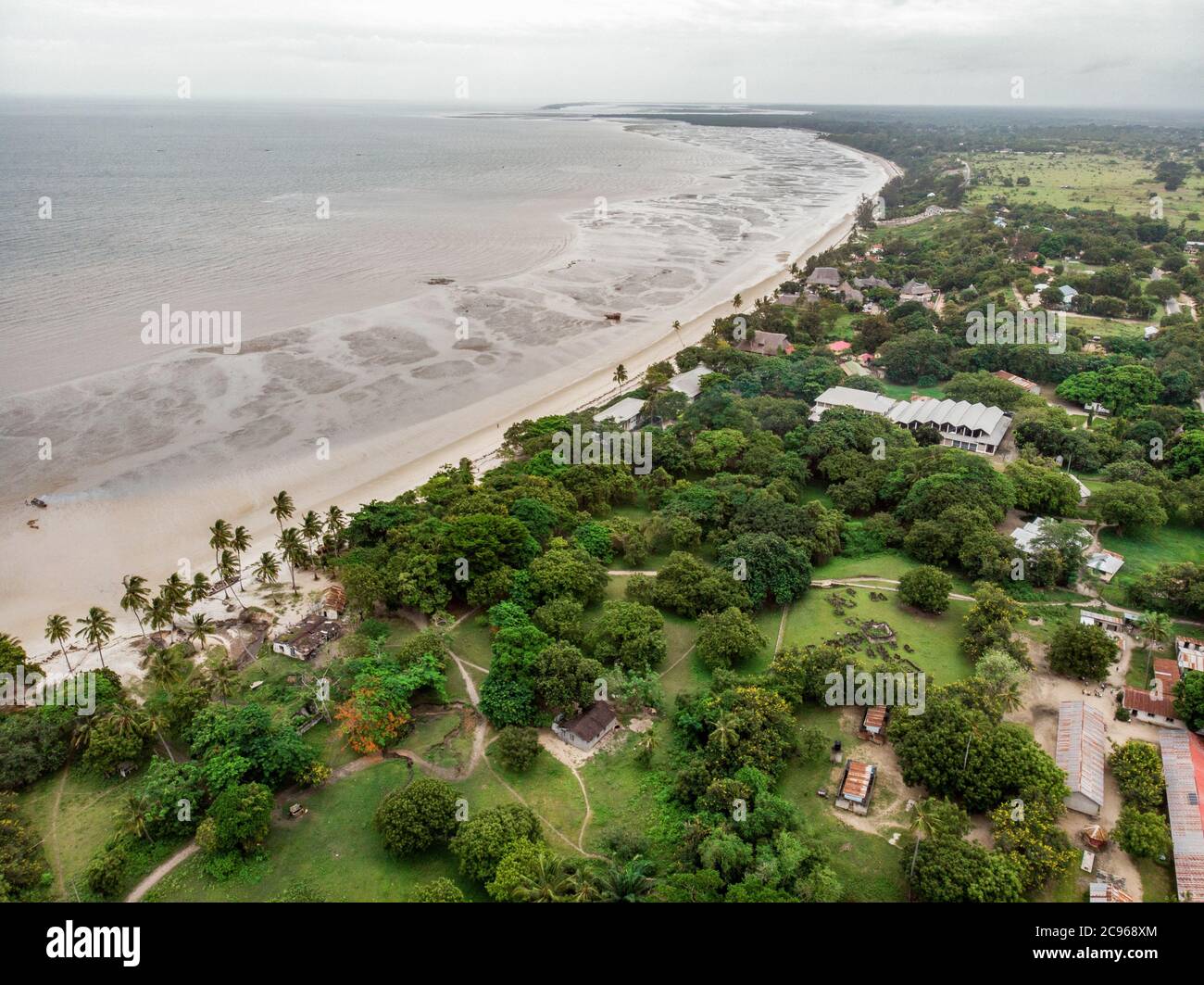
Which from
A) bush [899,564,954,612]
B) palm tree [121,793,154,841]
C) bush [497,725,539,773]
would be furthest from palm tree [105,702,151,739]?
bush [899,564,954,612]

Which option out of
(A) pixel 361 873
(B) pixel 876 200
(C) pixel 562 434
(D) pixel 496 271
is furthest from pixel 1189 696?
(B) pixel 876 200

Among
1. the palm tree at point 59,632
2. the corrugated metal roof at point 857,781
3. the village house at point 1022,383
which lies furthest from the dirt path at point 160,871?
the village house at point 1022,383

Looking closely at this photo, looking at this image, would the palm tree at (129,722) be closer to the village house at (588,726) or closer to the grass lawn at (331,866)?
the grass lawn at (331,866)

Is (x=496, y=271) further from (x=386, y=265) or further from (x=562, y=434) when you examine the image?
(x=562, y=434)

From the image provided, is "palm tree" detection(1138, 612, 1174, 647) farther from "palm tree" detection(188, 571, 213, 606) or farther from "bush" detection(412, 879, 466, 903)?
"palm tree" detection(188, 571, 213, 606)

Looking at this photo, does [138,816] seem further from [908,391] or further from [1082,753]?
[908,391]

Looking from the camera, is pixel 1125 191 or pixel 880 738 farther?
pixel 1125 191

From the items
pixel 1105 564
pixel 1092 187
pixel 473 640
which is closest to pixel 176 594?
pixel 473 640
